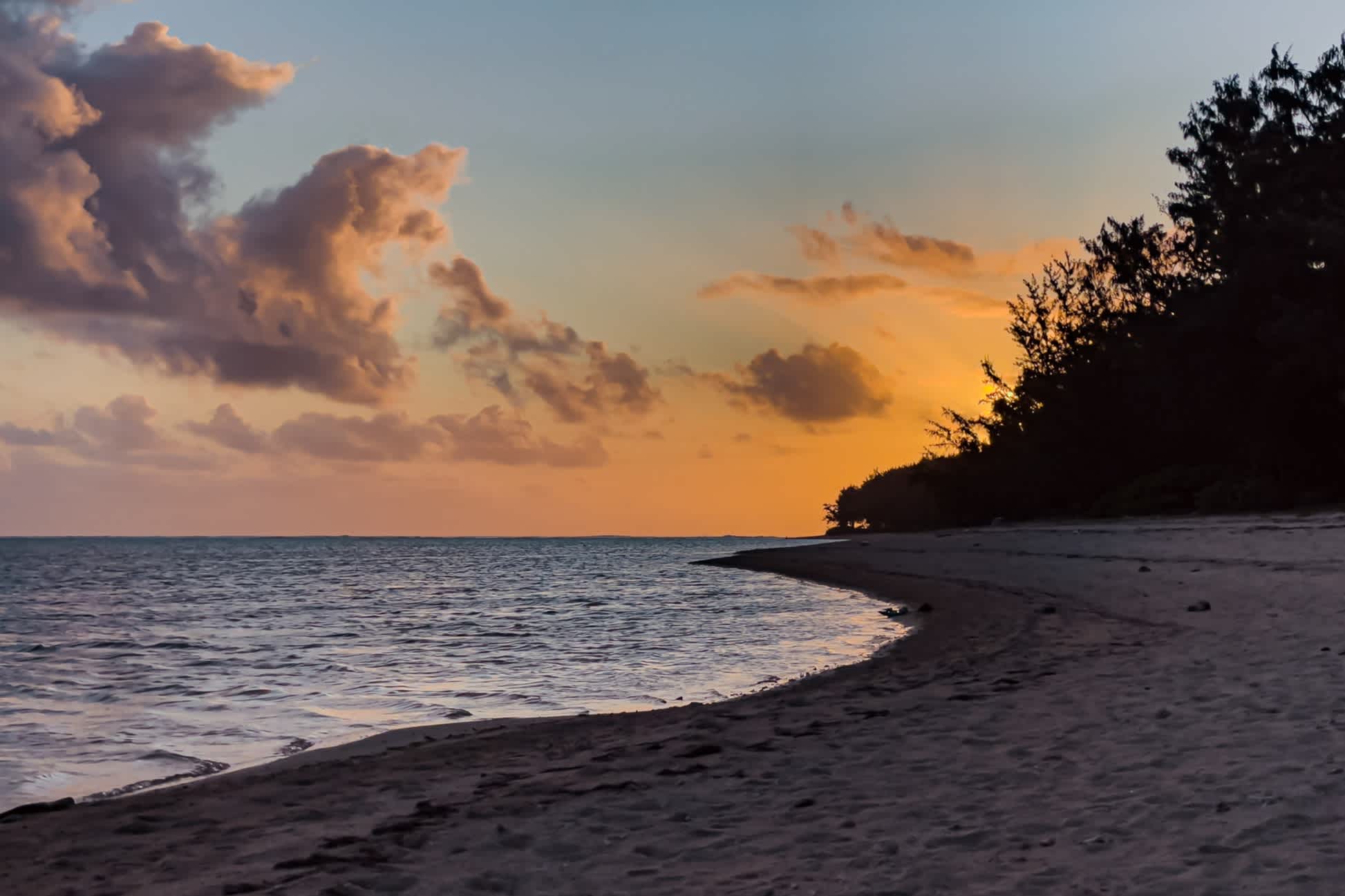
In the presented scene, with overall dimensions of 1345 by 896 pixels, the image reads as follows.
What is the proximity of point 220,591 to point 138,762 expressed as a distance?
4634 cm

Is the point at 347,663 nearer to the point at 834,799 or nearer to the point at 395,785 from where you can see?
the point at 395,785

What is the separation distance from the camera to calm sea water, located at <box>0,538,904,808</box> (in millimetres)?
12102

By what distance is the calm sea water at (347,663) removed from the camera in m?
12.1

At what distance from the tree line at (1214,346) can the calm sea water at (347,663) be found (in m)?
23.2

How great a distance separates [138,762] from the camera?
1084 centimetres

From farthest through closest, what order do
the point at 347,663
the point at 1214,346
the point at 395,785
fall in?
the point at 1214,346, the point at 347,663, the point at 395,785

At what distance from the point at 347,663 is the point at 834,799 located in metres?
14.8

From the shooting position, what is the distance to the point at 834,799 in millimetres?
7082

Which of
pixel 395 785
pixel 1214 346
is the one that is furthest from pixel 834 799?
pixel 1214 346

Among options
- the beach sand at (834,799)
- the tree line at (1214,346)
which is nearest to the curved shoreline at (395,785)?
the beach sand at (834,799)

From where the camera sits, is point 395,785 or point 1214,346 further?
point 1214,346

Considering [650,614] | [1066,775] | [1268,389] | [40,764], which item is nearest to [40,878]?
[40,764]

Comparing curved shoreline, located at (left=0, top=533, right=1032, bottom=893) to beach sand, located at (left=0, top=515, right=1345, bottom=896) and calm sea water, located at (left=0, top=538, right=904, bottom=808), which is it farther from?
calm sea water, located at (left=0, top=538, right=904, bottom=808)

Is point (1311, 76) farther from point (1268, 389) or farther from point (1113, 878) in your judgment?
point (1113, 878)
